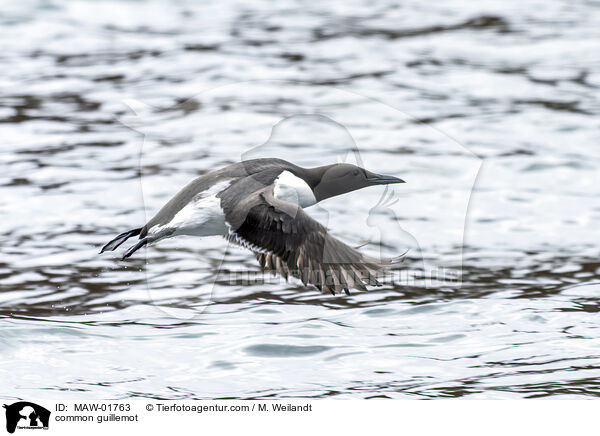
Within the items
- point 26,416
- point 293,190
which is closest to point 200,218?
point 293,190

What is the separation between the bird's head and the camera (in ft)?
20.5

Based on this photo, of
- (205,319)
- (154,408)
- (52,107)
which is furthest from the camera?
(52,107)

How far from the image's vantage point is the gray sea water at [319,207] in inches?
241

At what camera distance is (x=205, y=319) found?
678cm

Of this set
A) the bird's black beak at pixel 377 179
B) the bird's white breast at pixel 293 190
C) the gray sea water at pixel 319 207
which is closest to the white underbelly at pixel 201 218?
the bird's white breast at pixel 293 190

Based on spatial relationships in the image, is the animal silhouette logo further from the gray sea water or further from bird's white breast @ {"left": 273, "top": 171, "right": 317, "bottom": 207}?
bird's white breast @ {"left": 273, "top": 171, "right": 317, "bottom": 207}

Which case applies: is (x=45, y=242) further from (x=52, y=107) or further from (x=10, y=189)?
(x=52, y=107)

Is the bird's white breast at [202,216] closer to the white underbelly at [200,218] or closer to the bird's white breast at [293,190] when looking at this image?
the white underbelly at [200,218]

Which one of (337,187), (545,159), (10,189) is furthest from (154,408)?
(545,159)

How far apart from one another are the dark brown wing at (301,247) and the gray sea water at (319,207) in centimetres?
64

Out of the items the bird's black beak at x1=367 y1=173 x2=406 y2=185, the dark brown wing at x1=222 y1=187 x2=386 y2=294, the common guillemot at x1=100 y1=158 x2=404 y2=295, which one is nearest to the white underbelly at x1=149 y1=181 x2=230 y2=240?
the common guillemot at x1=100 y1=158 x2=404 y2=295

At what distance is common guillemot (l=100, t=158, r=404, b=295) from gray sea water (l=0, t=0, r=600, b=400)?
338 mm

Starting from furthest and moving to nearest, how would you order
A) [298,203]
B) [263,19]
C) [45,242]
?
[263,19] < [45,242] < [298,203]

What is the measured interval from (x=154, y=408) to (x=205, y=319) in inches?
54.4
